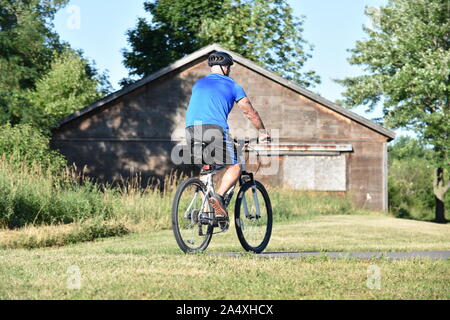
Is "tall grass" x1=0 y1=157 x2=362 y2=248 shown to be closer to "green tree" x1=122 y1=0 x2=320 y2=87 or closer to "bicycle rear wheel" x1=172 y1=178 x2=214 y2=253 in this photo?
"bicycle rear wheel" x1=172 y1=178 x2=214 y2=253

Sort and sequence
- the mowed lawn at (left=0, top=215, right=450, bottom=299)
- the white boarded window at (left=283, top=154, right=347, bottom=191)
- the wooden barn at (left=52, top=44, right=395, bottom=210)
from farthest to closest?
1. the white boarded window at (left=283, top=154, right=347, bottom=191)
2. the wooden barn at (left=52, top=44, right=395, bottom=210)
3. the mowed lawn at (left=0, top=215, right=450, bottom=299)

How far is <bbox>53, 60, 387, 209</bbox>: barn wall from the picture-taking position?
2648cm

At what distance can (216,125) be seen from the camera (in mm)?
7461

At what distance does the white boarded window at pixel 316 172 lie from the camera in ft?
90.4

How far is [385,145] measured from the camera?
28.0 m

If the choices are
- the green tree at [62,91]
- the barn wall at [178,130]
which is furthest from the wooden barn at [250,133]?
the green tree at [62,91]

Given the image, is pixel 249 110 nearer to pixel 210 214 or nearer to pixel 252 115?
pixel 252 115

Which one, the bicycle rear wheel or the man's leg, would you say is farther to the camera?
the man's leg

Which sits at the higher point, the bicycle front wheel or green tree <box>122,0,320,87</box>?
green tree <box>122,0,320,87</box>

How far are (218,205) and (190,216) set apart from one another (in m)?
0.35

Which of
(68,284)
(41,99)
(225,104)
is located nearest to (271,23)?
(41,99)

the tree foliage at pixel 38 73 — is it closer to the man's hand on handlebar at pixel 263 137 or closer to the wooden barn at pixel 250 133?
the wooden barn at pixel 250 133

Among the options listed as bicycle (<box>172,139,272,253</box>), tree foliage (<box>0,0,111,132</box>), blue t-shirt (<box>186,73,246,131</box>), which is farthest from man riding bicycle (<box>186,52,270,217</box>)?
tree foliage (<box>0,0,111,132</box>)
